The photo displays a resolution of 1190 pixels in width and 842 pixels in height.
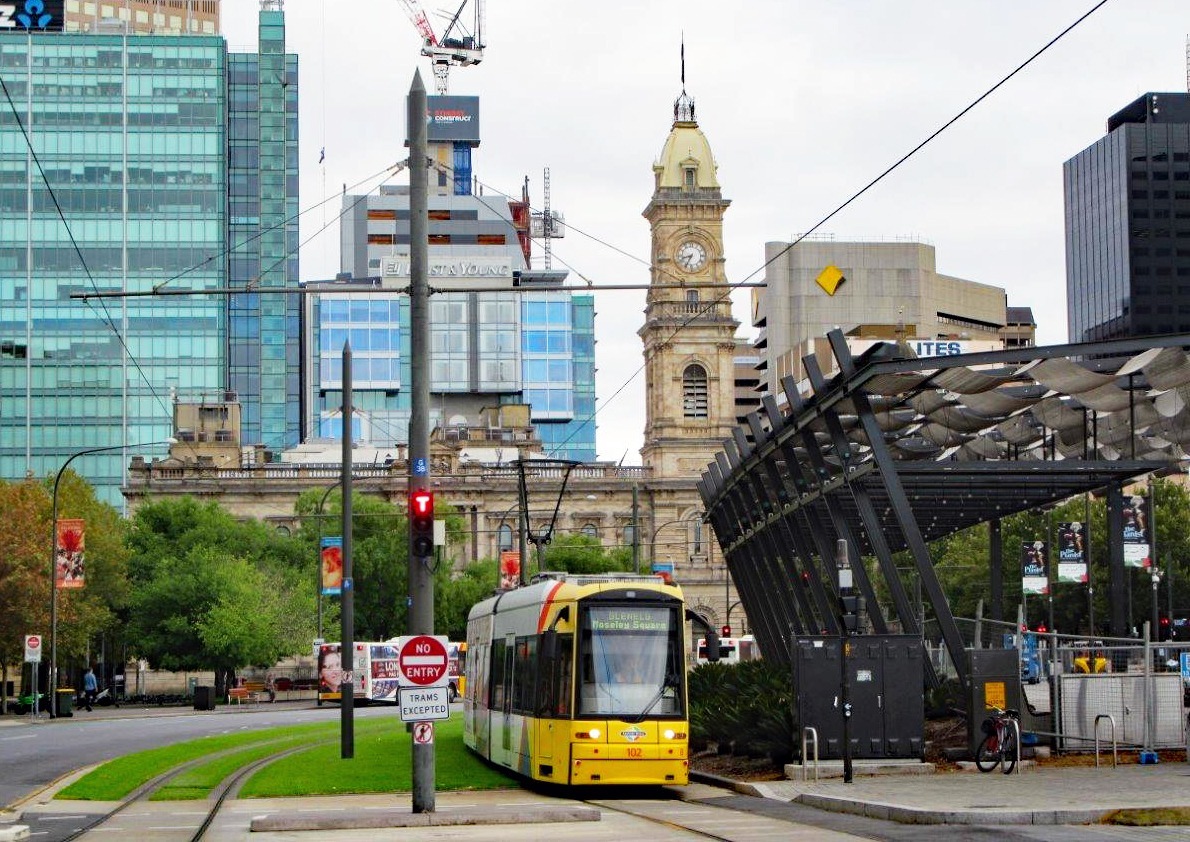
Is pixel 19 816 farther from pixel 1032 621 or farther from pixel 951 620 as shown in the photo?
pixel 1032 621

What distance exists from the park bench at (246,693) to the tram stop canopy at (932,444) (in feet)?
150

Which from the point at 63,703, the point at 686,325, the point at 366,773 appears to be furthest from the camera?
the point at 686,325

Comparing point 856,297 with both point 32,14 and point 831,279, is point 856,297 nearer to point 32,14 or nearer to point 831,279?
point 32,14

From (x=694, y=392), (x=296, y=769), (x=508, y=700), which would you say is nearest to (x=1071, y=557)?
(x=508, y=700)

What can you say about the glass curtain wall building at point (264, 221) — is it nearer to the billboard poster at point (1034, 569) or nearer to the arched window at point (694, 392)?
the arched window at point (694, 392)

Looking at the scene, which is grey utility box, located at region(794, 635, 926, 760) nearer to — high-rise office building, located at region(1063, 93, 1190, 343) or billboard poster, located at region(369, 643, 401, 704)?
billboard poster, located at region(369, 643, 401, 704)

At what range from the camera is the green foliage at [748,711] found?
3053 cm

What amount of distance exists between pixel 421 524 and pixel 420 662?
1.62 meters

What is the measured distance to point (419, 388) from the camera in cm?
2383

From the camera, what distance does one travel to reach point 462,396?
6841 inches

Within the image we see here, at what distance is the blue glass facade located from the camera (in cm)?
14888

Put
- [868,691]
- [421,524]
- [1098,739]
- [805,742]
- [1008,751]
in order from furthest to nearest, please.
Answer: [868,691] → [805,742] → [1098,739] → [1008,751] → [421,524]

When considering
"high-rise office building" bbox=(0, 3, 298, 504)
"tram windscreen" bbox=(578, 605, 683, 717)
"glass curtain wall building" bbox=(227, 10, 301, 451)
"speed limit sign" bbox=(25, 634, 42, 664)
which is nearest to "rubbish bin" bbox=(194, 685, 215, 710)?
"speed limit sign" bbox=(25, 634, 42, 664)

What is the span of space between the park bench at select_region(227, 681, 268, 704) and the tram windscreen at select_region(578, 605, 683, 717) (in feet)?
209
